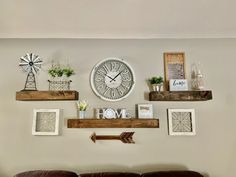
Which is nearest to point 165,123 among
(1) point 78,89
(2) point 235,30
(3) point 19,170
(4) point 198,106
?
(4) point 198,106

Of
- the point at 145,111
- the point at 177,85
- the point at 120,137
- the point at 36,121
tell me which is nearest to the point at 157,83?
the point at 177,85

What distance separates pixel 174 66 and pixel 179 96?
1.21 feet

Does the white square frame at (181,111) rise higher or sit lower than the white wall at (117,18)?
lower

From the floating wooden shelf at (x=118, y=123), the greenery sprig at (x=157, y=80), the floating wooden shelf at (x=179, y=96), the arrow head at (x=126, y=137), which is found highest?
the greenery sprig at (x=157, y=80)

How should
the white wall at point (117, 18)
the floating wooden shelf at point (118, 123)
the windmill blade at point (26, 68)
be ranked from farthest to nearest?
the windmill blade at point (26, 68) → the floating wooden shelf at point (118, 123) → the white wall at point (117, 18)

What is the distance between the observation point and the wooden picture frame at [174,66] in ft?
8.71

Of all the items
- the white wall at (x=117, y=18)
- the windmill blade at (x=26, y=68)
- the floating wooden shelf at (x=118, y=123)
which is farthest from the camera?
the windmill blade at (x=26, y=68)

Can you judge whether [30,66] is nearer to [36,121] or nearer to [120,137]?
[36,121]

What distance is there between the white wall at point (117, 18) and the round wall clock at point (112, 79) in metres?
0.33

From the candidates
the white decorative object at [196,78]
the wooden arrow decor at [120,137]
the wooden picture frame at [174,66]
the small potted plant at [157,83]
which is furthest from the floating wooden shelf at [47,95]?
the white decorative object at [196,78]

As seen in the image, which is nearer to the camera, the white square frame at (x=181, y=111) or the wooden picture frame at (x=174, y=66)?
the white square frame at (x=181, y=111)

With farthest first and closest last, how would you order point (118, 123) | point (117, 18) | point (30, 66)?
point (30, 66), point (118, 123), point (117, 18)

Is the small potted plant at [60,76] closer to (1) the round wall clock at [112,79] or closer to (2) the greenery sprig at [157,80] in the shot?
(1) the round wall clock at [112,79]

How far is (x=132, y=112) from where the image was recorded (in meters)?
2.60
